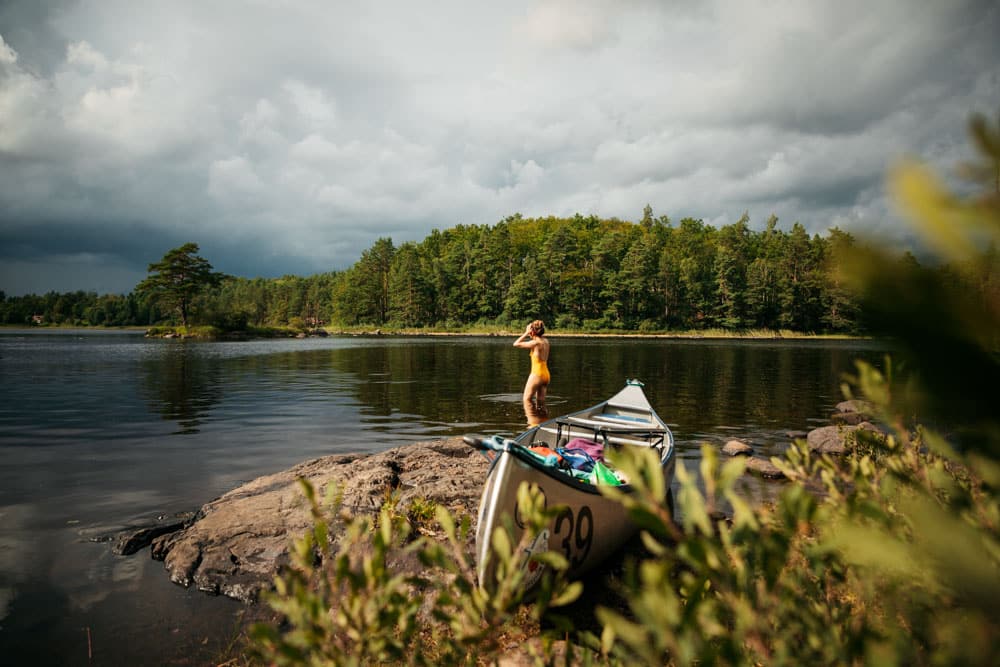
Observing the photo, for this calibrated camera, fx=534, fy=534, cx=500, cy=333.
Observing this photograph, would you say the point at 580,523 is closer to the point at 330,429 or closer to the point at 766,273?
the point at 330,429

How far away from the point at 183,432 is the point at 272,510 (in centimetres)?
807

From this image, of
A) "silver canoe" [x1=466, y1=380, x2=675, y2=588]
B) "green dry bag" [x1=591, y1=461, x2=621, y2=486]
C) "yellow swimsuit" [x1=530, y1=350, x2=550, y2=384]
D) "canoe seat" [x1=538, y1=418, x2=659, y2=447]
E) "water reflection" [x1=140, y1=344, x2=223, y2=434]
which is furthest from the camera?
"water reflection" [x1=140, y1=344, x2=223, y2=434]

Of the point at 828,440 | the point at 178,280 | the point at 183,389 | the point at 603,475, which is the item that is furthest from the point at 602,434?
the point at 178,280

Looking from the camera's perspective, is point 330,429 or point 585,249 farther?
point 585,249

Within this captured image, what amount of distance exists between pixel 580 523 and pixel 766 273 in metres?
86.9

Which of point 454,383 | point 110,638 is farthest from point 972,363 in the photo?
point 454,383

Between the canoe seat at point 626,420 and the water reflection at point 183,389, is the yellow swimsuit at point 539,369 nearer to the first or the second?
the canoe seat at point 626,420

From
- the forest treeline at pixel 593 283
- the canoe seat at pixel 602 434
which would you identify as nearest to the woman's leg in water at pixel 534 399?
the canoe seat at pixel 602 434

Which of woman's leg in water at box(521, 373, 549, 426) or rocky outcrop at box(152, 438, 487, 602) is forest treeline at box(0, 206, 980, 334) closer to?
woman's leg in water at box(521, 373, 549, 426)

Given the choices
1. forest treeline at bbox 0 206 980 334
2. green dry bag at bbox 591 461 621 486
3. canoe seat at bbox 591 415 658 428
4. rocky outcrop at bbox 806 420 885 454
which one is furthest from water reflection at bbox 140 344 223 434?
forest treeline at bbox 0 206 980 334

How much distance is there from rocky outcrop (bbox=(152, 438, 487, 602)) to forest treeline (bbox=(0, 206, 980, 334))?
7035 centimetres

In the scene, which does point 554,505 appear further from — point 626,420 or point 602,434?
point 626,420

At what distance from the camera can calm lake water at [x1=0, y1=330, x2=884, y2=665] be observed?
5379 mm

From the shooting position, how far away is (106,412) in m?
16.3
